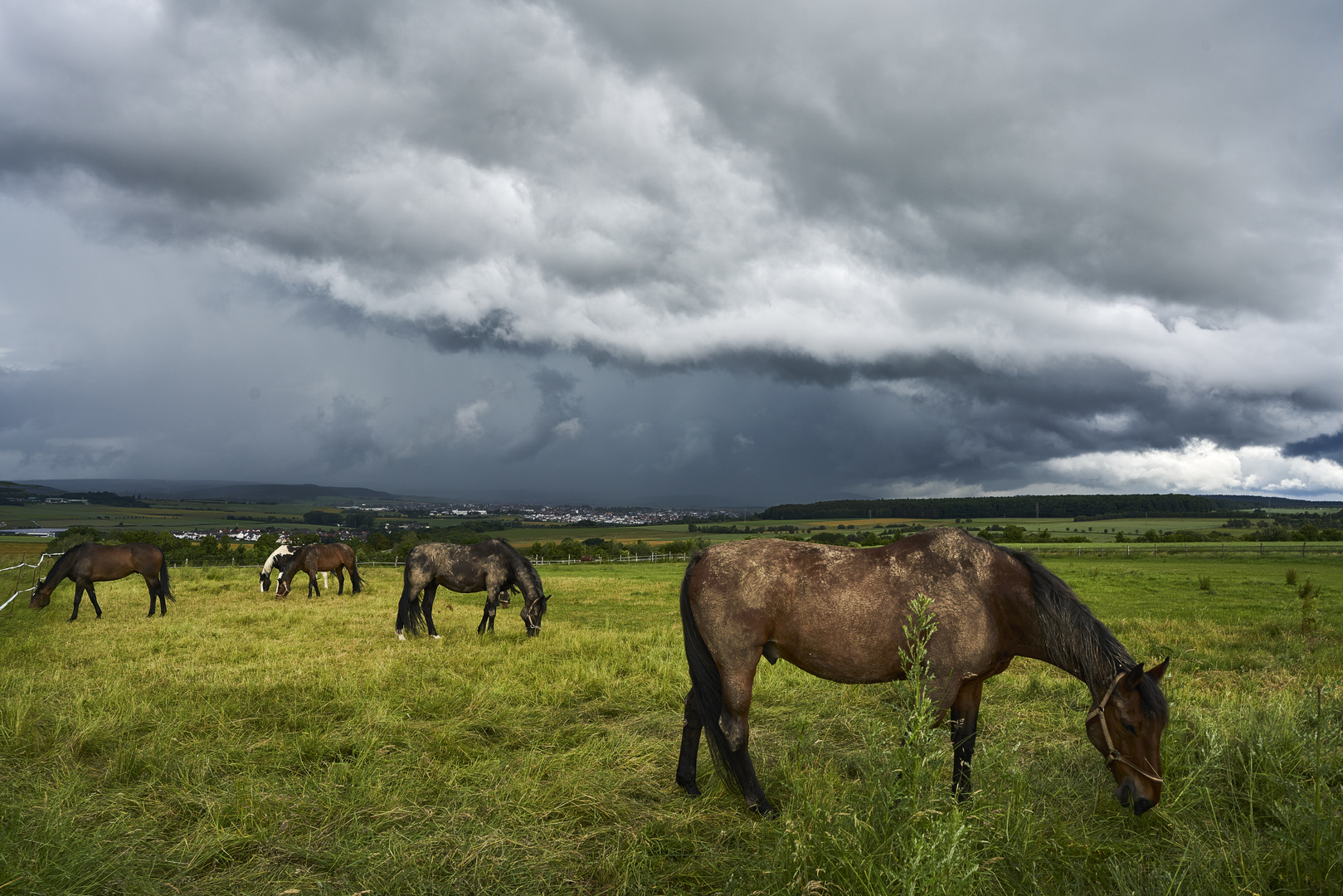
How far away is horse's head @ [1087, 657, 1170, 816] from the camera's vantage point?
4.26m

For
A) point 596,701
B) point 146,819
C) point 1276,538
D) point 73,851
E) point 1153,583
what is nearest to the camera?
point 73,851

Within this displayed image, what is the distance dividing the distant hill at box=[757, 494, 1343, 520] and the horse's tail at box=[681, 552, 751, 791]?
354 ft

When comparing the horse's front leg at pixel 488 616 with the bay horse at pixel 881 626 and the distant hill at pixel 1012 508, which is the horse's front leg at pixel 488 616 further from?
the distant hill at pixel 1012 508

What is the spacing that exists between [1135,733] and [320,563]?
83.7ft

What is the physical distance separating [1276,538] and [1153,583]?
6497 centimetres

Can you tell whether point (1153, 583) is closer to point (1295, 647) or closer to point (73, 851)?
point (1295, 647)

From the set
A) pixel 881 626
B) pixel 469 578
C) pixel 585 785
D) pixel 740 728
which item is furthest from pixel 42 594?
pixel 881 626

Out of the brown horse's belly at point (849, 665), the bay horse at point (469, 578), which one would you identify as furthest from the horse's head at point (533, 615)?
the brown horse's belly at point (849, 665)

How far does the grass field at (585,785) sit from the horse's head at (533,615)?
2603mm

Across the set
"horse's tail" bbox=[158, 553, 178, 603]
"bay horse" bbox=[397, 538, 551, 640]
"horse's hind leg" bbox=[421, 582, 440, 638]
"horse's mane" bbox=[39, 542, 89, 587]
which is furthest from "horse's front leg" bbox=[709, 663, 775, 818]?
"horse's mane" bbox=[39, 542, 89, 587]

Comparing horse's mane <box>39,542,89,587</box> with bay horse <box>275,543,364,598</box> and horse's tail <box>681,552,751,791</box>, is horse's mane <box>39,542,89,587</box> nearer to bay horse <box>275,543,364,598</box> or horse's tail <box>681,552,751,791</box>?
bay horse <box>275,543,364,598</box>

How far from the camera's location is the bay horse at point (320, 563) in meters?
22.8

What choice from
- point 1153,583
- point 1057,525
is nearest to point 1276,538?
point 1057,525

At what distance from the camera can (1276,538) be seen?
237 ft
